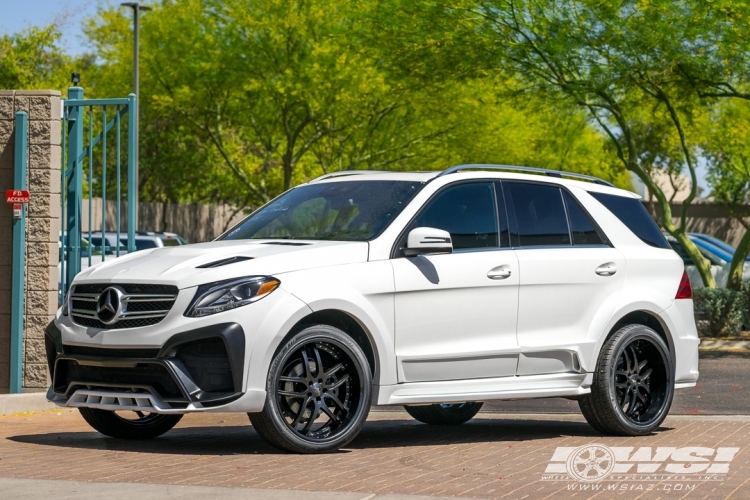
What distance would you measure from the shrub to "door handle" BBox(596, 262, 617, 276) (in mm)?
12224

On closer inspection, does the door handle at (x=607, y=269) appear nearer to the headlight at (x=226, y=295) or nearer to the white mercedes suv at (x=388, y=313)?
the white mercedes suv at (x=388, y=313)

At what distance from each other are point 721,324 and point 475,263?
13.6 m

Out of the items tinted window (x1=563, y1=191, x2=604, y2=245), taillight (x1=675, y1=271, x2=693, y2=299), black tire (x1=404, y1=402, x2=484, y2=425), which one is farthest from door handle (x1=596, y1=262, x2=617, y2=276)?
black tire (x1=404, y1=402, x2=484, y2=425)

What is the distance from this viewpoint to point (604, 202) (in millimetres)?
10422

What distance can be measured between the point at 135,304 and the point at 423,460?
2.01 metres

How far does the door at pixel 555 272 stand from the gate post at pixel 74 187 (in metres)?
4.66

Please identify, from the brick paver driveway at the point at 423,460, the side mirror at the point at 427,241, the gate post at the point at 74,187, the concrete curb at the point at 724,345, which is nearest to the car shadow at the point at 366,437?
the brick paver driveway at the point at 423,460

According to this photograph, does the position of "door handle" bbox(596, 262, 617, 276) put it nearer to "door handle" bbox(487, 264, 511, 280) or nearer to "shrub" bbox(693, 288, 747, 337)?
"door handle" bbox(487, 264, 511, 280)

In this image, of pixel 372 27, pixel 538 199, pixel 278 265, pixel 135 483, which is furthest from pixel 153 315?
pixel 372 27

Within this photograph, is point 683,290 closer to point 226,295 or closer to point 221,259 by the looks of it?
point 221,259

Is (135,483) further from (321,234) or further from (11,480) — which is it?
(321,234)

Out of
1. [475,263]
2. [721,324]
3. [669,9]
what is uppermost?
[669,9]

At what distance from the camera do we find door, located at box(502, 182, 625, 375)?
30.9 feet

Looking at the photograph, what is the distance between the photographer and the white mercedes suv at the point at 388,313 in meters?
8.07
